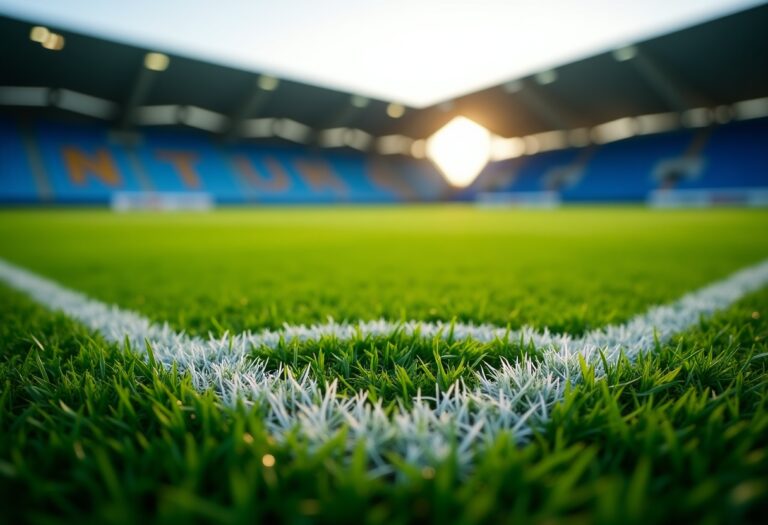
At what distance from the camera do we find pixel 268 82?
77.0 feet

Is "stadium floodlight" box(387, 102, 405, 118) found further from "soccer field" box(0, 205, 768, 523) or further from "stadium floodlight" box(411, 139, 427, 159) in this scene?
"soccer field" box(0, 205, 768, 523)

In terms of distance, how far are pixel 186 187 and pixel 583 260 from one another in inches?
1145

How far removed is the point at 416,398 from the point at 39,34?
22933mm

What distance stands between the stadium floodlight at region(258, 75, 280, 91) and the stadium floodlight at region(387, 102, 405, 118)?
29.1 feet

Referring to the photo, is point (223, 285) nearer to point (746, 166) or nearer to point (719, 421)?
point (719, 421)

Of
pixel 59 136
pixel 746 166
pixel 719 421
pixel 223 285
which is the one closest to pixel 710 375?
pixel 719 421

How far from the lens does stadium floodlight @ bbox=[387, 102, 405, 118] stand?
29650mm

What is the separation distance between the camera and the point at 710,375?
107cm

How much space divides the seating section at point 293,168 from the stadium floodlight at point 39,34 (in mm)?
9049

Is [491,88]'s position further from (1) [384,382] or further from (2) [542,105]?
(1) [384,382]

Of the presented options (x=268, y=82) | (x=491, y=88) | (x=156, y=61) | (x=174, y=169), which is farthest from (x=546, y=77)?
(x=174, y=169)

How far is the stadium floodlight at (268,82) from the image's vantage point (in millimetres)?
23073

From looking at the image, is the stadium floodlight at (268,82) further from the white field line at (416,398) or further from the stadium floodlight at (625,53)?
the white field line at (416,398)

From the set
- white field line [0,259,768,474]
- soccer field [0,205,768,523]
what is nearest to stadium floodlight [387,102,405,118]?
soccer field [0,205,768,523]
